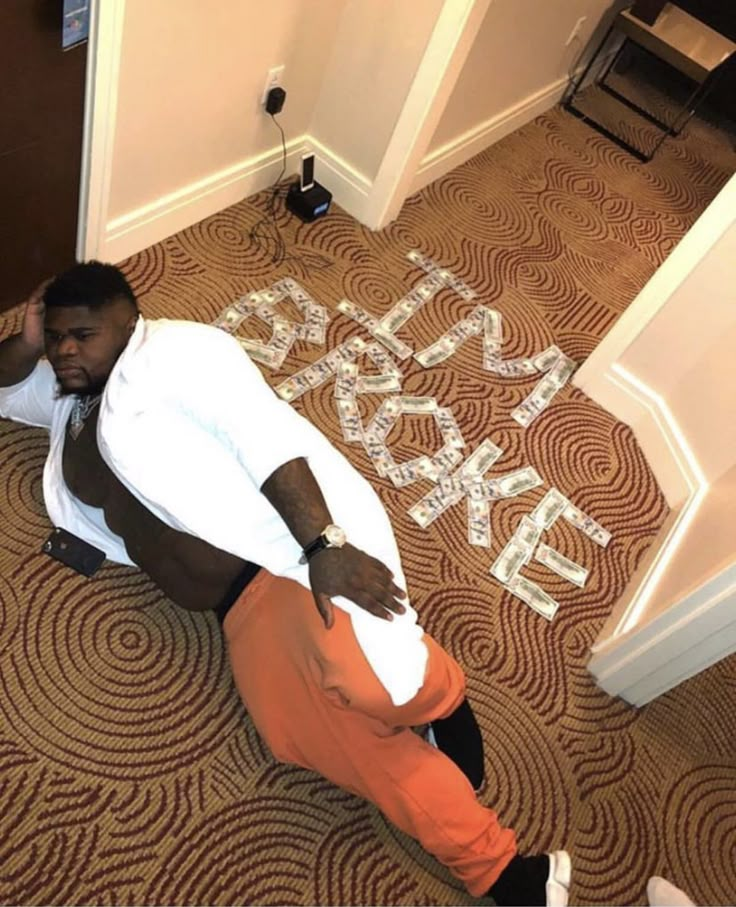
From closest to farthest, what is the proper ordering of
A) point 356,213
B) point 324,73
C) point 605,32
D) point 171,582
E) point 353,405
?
point 171,582 → point 353,405 → point 324,73 → point 356,213 → point 605,32

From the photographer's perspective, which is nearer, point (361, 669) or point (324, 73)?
point (361, 669)

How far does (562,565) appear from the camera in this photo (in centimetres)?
200

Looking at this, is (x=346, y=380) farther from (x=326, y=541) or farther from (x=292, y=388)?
(x=326, y=541)

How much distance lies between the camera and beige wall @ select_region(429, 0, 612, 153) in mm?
2525

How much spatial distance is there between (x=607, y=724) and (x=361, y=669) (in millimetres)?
794

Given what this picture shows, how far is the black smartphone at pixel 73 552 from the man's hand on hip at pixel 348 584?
0.58 metres

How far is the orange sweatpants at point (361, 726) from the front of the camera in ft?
4.17

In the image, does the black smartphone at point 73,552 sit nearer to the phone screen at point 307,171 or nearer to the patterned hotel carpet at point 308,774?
the patterned hotel carpet at point 308,774

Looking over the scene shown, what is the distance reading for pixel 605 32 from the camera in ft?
11.6

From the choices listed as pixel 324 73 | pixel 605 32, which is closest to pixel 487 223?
pixel 324 73

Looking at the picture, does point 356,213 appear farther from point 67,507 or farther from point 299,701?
point 299,701

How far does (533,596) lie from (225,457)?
3.02ft

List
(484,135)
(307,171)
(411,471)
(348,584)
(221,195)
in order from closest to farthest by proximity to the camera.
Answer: (348,584), (411,471), (221,195), (307,171), (484,135)

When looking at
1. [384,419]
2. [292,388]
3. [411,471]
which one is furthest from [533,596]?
[292,388]
